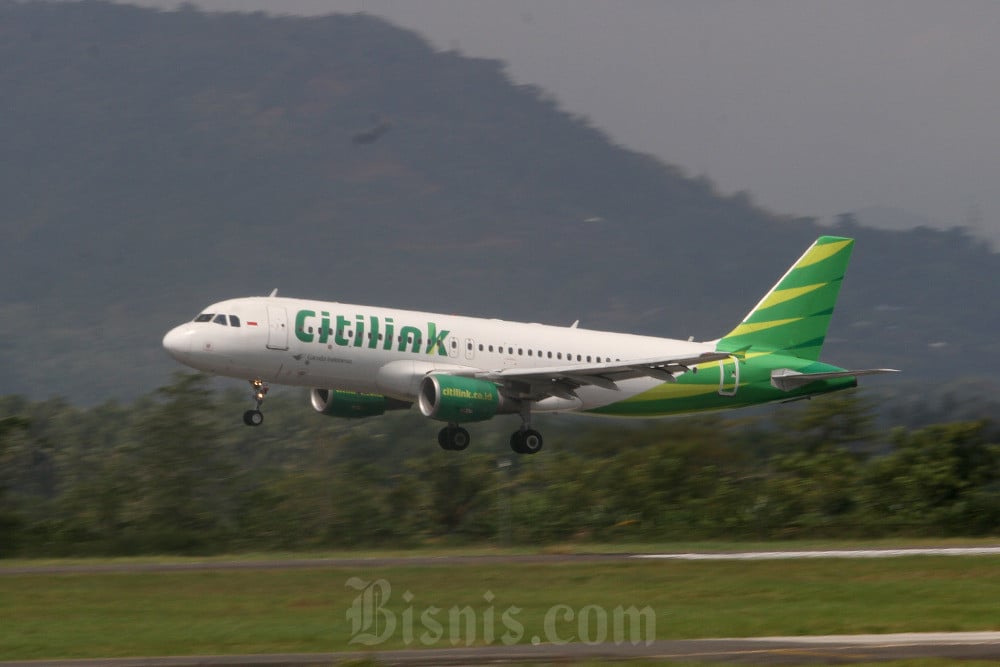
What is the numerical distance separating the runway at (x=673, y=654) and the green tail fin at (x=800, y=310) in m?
28.8

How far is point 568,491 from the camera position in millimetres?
49719

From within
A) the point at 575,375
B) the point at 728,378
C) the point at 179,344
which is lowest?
the point at 575,375

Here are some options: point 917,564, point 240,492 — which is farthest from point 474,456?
point 917,564

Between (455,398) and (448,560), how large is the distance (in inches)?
281

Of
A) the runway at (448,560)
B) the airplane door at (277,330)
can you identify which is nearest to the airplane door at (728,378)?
the runway at (448,560)

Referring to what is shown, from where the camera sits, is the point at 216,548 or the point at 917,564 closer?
the point at 917,564

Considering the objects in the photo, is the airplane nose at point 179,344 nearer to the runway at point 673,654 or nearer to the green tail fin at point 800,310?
the green tail fin at point 800,310

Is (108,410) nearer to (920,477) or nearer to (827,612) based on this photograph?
(920,477)

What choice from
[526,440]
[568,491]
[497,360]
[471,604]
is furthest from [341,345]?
[471,604]

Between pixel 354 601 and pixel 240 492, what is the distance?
102 feet

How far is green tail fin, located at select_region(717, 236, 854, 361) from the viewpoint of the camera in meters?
49.9

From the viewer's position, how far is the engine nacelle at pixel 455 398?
137ft

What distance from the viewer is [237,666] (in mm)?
19344

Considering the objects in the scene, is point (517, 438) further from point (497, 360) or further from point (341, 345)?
point (341, 345)
